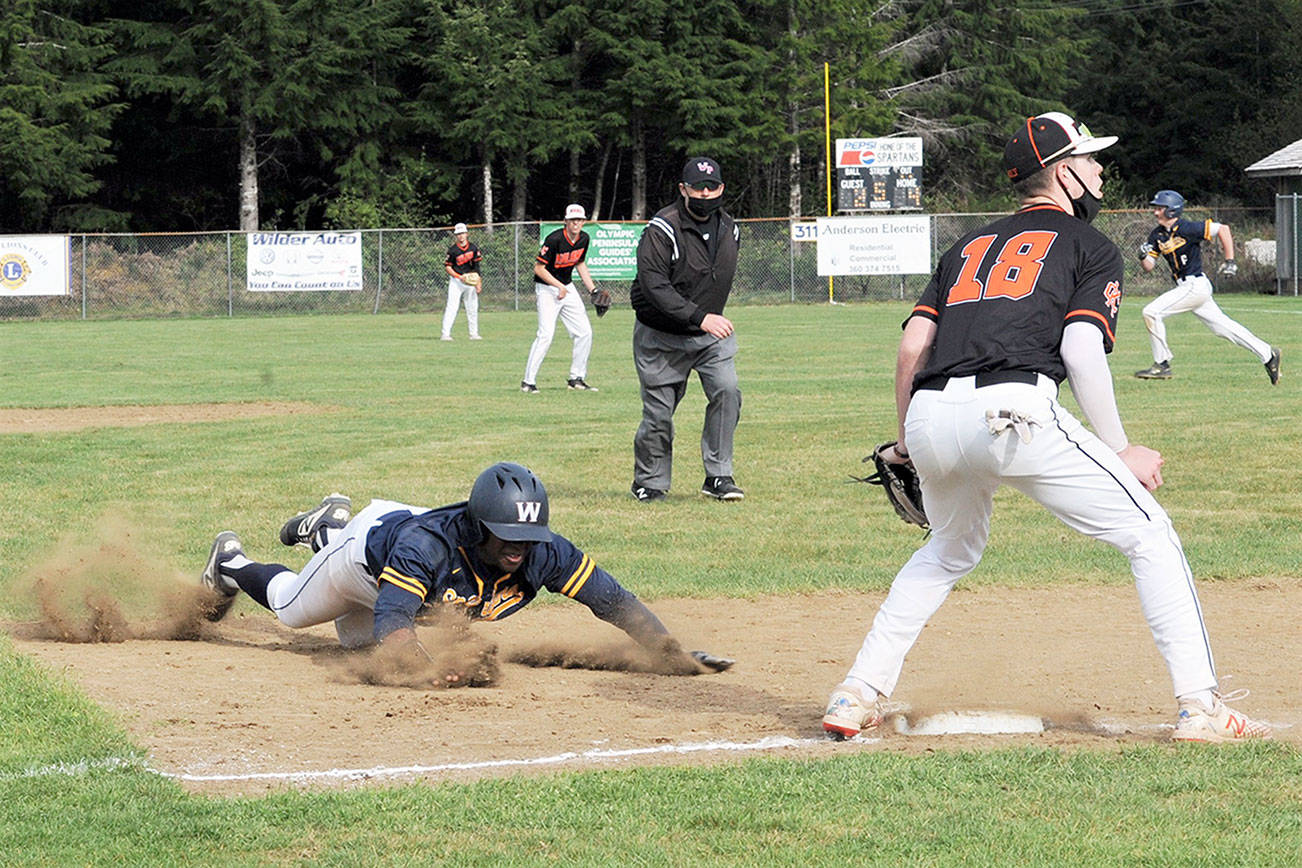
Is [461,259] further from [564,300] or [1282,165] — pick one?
[1282,165]

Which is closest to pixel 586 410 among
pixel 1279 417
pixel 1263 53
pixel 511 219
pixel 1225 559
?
pixel 1279 417

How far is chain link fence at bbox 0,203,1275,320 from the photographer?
127 ft

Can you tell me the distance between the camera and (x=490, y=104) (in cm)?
4800

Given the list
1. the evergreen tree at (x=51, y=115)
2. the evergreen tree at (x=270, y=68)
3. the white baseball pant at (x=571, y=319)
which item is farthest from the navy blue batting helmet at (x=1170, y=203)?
the evergreen tree at (x=51, y=115)

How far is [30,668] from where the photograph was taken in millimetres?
6316

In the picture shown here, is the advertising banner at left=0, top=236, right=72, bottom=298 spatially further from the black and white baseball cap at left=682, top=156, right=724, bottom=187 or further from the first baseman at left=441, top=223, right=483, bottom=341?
the black and white baseball cap at left=682, top=156, right=724, bottom=187

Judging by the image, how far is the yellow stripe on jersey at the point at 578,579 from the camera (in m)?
6.22

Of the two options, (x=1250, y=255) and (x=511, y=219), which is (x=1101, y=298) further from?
(x=511, y=219)

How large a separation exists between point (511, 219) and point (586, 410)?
3639 centimetres

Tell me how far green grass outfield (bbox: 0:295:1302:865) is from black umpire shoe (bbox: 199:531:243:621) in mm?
734

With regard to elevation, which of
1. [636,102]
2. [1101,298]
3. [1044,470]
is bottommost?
[1044,470]

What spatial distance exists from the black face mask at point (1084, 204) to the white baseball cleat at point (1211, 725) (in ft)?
5.36

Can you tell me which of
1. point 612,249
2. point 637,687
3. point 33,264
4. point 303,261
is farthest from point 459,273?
point 637,687

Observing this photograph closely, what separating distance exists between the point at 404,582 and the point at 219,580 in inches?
71.4
